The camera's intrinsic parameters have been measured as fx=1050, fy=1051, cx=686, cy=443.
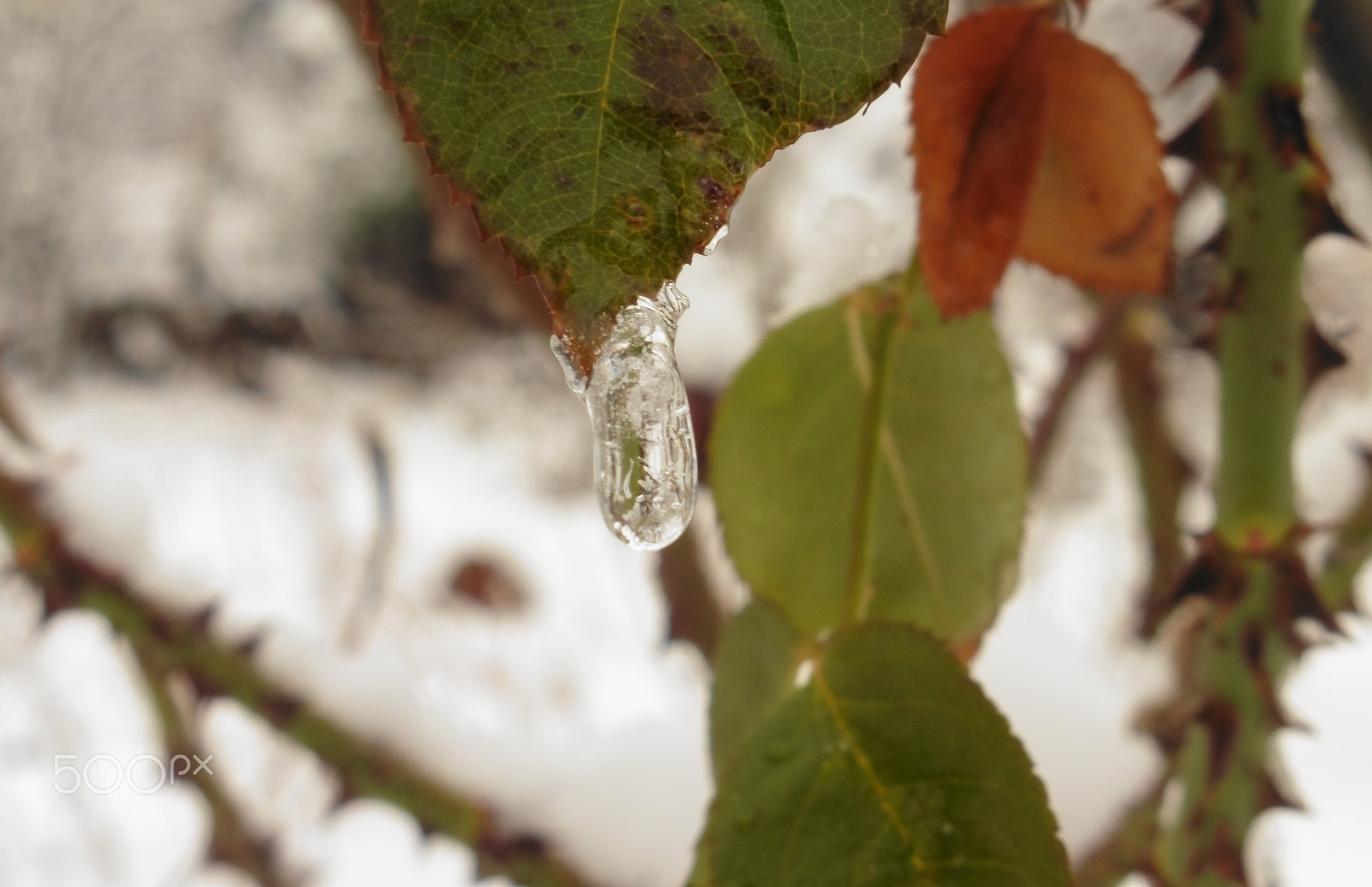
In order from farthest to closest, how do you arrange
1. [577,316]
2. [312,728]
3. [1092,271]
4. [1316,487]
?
[1316,487], [312,728], [1092,271], [577,316]

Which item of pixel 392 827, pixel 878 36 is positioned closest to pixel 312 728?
pixel 392 827

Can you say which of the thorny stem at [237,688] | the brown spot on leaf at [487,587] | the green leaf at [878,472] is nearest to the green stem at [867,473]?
the green leaf at [878,472]

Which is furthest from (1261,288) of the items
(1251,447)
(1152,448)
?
(1152,448)

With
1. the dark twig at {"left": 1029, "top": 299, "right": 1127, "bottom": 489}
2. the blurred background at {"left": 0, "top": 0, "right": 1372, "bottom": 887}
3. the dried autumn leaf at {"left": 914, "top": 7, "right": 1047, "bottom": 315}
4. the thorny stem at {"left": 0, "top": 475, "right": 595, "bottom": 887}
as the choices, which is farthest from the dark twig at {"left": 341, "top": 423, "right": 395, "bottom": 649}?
the dried autumn leaf at {"left": 914, "top": 7, "right": 1047, "bottom": 315}

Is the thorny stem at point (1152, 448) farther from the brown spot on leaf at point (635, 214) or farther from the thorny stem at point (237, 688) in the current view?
the brown spot on leaf at point (635, 214)

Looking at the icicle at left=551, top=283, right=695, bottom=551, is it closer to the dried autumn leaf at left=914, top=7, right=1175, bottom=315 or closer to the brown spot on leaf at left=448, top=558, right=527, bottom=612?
the dried autumn leaf at left=914, top=7, right=1175, bottom=315

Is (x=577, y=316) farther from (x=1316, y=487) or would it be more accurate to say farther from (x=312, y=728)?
(x=1316, y=487)

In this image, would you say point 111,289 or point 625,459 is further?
point 111,289
